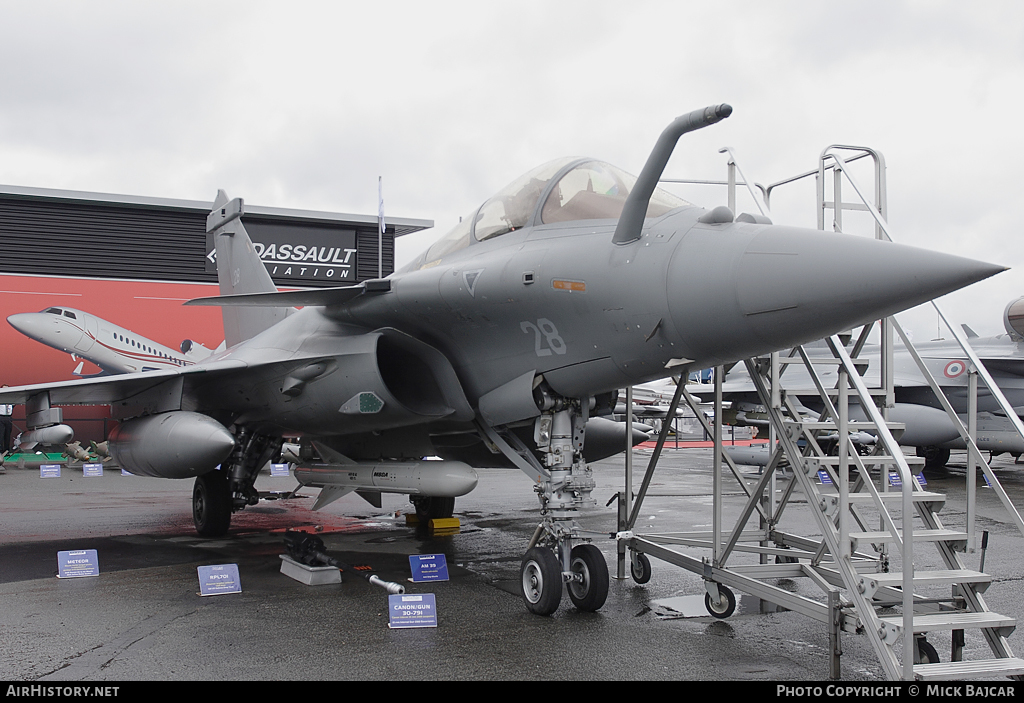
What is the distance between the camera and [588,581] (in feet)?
17.7

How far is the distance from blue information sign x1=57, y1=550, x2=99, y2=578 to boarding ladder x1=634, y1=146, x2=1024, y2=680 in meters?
4.56

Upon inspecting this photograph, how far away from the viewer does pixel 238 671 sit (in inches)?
164

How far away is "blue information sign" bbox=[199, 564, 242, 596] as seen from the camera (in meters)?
6.06

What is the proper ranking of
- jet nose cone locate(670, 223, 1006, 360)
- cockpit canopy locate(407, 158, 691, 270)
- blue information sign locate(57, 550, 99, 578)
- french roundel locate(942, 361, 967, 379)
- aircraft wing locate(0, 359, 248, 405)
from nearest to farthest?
jet nose cone locate(670, 223, 1006, 360)
cockpit canopy locate(407, 158, 691, 270)
blue information sign locate(57, 550, 99, 578)
aircraft wing locate(0, 359, 248, 405)
french roundel locate(942, 361, 967, 379)

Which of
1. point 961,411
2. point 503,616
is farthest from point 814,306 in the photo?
point 961,411

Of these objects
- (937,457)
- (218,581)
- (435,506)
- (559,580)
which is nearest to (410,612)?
(559,580)

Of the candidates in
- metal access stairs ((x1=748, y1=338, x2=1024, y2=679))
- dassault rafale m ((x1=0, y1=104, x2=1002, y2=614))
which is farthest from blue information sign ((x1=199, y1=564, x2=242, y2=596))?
metal access stairs ((x1=748, y1=338, x2=1024, y2=679))

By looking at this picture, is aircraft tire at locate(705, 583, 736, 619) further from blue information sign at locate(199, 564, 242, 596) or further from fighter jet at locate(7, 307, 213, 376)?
fighter jet at locate(7, 307, 213, 376)

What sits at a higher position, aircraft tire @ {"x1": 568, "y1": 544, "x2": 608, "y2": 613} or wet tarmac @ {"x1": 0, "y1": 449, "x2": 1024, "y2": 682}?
aircraft tire @ {"x1": 568, "y1": 544, "x2": 608, "y2": 613}

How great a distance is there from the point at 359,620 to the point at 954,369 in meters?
15.0

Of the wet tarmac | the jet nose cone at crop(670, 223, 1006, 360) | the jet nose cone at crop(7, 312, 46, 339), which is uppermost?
the jet nose cone at crop(7, 312, 46, 339)

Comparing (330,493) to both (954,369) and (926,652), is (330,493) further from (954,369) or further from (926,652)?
(954,369)

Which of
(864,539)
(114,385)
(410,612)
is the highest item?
(114,385)
